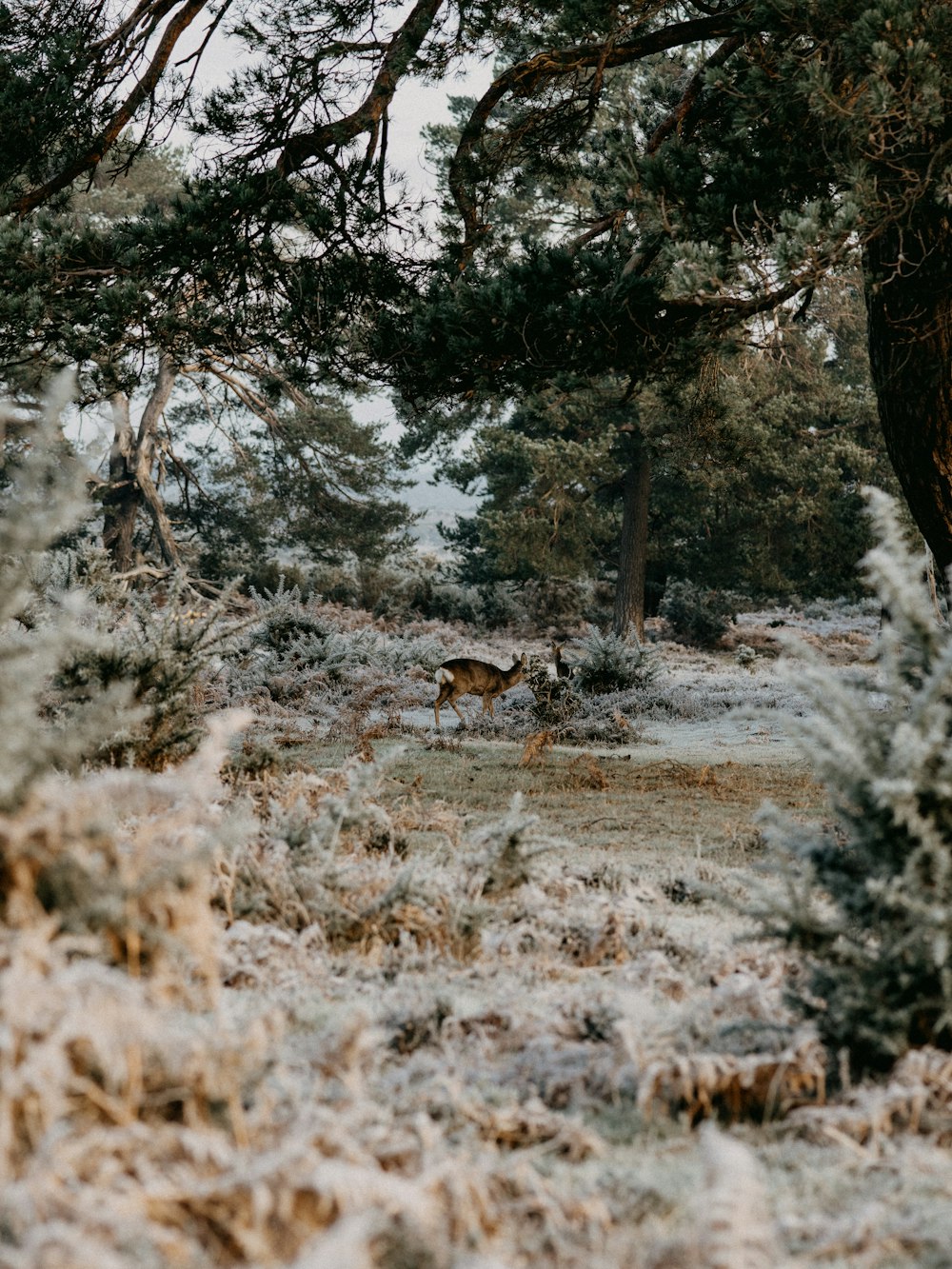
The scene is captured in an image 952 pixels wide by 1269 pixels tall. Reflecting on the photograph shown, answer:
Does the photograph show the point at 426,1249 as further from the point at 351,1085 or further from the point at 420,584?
the point at 420,584

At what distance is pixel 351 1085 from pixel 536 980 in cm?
110

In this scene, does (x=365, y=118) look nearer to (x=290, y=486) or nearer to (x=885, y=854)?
(x=885, y=854)

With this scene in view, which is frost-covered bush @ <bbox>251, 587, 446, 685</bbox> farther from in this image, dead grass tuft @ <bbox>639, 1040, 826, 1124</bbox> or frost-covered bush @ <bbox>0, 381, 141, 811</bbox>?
dead grass tuft @ <bbox>639, 1040, 826, 1124</bbox>

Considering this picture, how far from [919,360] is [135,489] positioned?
14.9 m

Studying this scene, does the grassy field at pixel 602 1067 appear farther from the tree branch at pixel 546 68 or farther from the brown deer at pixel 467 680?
the tree branch at pixel 546 68

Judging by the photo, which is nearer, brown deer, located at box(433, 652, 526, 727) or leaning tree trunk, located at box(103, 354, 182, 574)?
brown deer, located at box(433, 652, 526, 727)

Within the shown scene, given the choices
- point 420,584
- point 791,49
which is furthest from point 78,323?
point 420,584

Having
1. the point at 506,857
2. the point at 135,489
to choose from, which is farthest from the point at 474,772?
the point at 135,489

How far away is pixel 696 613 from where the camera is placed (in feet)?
60.4

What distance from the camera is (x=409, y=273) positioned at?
677 cm

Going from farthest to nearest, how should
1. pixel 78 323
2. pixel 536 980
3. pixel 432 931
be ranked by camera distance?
1. pixel 78 323
2. pixel 432 931
3. pixel 536 980

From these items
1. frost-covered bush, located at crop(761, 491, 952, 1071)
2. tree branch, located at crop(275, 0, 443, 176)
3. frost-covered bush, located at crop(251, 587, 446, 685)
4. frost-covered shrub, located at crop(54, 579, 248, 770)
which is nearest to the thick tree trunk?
tree branch, located at crop(275, 0, 443, 176)

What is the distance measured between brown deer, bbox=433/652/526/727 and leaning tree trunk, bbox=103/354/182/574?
9695 mm

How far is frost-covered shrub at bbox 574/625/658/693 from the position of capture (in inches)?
404
